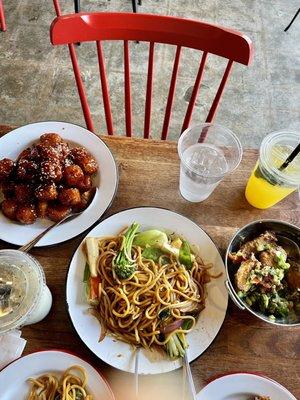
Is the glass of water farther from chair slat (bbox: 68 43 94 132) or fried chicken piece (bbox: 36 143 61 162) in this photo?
chair slat (bbox: 68 43 94 132)

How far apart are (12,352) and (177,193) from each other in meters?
0.78

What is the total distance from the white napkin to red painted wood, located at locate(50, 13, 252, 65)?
109 cm

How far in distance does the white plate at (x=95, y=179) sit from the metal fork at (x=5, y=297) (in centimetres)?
23

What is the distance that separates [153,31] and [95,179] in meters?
0.64

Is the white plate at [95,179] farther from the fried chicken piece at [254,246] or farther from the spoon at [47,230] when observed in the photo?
the fried chicken piece at [254,246]

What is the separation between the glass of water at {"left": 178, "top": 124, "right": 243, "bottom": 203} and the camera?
142cm

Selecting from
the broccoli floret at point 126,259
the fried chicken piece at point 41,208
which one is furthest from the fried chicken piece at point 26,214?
the broccoli floret at point 126,259

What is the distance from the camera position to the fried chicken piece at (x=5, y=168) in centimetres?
136

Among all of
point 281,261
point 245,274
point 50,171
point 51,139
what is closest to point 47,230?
point 50,171

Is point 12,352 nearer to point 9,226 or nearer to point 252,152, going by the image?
point 9,226

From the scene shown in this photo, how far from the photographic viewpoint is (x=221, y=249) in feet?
4.50

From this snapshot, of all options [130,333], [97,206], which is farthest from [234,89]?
[130,333]

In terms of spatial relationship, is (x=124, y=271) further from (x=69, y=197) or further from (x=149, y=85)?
(x=149, y=85)

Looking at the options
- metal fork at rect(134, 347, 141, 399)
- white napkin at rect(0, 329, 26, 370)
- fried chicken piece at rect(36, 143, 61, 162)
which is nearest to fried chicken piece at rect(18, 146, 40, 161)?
fried chicken piece at rect(36, 143, 61, 162)
